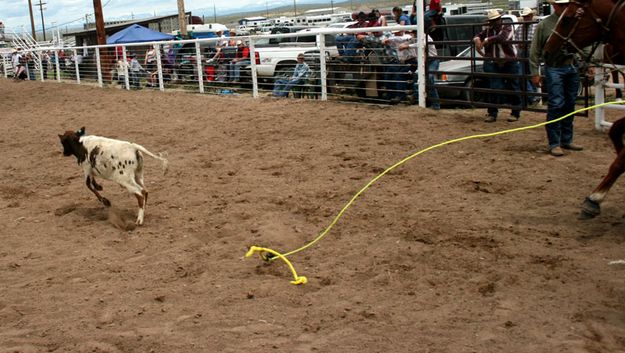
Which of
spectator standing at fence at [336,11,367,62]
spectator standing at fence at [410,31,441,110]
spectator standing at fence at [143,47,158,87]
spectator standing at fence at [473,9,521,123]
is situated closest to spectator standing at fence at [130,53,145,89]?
spectator standing at fence at [143,47,158,87]

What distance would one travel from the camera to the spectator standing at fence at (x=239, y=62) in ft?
56.0

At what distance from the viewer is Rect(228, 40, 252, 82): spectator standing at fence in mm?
17073

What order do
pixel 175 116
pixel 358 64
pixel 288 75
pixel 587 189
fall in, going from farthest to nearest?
1. pixel 288 75
2. pixel 175 116
3. pixel 358 64
4. pixel 587 189

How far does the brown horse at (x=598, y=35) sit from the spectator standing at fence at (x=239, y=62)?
11.2 m

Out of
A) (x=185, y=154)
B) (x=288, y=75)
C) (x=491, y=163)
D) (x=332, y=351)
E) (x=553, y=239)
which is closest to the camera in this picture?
(x=332, y=351)

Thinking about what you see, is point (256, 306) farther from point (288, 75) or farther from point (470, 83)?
point (288, 75)

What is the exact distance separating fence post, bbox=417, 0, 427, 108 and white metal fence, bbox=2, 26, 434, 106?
0.06 feet

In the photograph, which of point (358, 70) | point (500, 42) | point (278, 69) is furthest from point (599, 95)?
point (278, 69)

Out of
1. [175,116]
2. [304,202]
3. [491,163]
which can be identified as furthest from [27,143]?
[491,163]

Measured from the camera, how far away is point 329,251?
567cm

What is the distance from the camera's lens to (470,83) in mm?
11836

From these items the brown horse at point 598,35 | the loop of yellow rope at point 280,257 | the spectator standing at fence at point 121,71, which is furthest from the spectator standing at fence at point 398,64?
the spectator standing at fence at point 121,71

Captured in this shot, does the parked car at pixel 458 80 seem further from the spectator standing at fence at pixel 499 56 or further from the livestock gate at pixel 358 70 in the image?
the spectator standing at fence at pixel 499 56

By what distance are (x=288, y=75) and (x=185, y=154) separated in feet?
20.5
